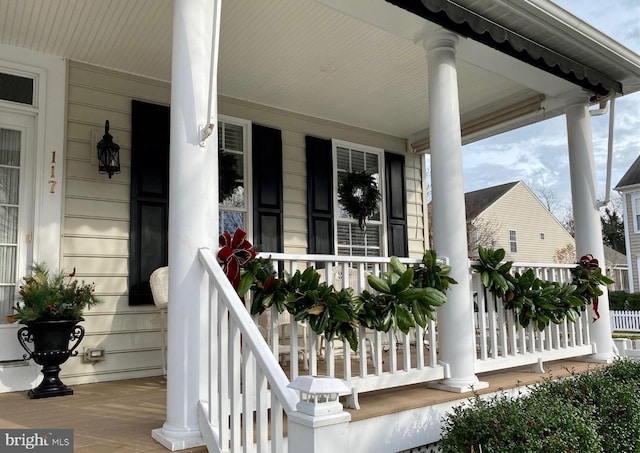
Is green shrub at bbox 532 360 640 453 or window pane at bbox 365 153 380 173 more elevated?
window pane at bbox 365 153 380 173

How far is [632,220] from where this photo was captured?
1684 cm

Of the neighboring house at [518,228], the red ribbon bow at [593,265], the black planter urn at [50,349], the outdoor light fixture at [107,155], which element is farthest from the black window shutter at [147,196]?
the neighboring house at [518,228]

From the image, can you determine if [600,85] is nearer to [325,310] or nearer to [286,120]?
[286,120]

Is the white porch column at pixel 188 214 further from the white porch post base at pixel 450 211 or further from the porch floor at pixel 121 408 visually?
the white porch post base at pixel 450 211

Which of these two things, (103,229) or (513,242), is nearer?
(103,229)

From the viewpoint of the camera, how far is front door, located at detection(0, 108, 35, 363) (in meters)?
4.04

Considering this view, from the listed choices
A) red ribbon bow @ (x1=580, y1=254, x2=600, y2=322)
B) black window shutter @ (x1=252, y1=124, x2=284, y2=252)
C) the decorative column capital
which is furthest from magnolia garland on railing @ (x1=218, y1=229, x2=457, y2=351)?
black window shutter @ (x1=252, y1=124, x2=284, y2=252)

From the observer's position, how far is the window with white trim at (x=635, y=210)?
54.7ft

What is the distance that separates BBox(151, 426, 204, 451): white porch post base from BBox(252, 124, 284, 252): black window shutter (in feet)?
9.89

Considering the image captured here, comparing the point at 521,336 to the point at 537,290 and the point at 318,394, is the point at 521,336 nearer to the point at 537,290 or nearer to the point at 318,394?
the point at 537,290

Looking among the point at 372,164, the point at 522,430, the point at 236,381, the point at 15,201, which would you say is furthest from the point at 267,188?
the point at 522,430

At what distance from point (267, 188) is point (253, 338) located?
3504mm

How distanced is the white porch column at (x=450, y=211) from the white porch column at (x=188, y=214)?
168cm

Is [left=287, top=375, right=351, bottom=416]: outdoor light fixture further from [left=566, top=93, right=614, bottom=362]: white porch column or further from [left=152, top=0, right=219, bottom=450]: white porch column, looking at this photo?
[left=566, top=93, right=614, bottom=362]: white porch column
